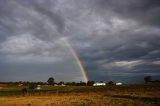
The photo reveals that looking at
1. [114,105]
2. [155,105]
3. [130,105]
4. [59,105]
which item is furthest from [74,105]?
[155,105]

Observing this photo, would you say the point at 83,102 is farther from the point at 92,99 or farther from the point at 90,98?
the point at 90,98

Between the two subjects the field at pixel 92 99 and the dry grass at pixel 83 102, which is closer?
the dry grass at pixel 83 102

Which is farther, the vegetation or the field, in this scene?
the vegetation

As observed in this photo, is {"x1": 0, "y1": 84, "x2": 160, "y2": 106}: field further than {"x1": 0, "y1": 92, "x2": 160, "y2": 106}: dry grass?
Yes

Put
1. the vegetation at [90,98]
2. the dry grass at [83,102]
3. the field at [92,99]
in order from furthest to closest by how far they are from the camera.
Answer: the vegetation at [90,98] → the field at [92,99] → the dry grass at [83,102]

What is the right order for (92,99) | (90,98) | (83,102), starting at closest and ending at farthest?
(83,102) → (92,99) → (90,98)

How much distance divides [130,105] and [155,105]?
10.3ft

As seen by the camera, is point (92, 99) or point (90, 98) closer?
point (92, 99)

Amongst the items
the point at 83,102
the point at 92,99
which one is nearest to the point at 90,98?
the point at 92,99

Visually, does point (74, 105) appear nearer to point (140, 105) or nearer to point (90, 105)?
point (90, 105)

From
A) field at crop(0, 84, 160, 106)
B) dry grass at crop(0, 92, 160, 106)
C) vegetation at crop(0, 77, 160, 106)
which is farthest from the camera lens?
vegetation at crop(0, 77, 160, 106)

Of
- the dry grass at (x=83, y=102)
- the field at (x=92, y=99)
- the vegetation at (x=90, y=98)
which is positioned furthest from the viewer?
the vegetation at (x=90, y=98)

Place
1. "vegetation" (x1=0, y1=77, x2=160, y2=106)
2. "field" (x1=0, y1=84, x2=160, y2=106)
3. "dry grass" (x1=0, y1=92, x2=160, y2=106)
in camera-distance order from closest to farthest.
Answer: "dry grass" (x1=0, y1=92, x2=160, y2=106)
"field" (x1=0, y1=84, x2=160, y2=106)
"vegetation" (x1=0, y1=77, x2=160, y2=106)

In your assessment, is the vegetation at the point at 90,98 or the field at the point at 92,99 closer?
the field at the point at 92,99
